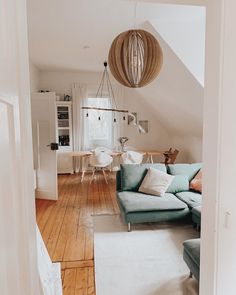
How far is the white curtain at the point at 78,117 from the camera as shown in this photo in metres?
6.39

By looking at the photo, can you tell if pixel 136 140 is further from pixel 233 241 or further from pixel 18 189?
pixel 18 189

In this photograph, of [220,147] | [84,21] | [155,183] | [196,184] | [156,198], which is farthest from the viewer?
[196,184]

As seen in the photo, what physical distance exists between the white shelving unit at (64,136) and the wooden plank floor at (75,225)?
0.78 metres

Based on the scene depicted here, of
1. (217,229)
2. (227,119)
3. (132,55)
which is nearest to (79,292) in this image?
(217,229)

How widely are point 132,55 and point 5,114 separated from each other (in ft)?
5.73

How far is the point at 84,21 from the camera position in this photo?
3135mm

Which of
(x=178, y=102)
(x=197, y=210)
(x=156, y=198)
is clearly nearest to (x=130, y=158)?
(x=178, y=102)

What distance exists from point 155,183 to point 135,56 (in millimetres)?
1977

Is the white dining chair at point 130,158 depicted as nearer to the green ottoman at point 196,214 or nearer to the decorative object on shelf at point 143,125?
the decorative object on shelf at point 143,125

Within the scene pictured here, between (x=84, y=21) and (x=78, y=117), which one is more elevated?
(x=84, y=21)

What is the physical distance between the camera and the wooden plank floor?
220cm

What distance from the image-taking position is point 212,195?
1.23 metres

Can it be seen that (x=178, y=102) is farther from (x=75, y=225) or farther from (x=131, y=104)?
(x=75, y=225)

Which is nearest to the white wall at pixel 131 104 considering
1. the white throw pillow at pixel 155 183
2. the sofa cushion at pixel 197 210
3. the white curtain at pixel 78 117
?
the white curtain at pixel 78 117
